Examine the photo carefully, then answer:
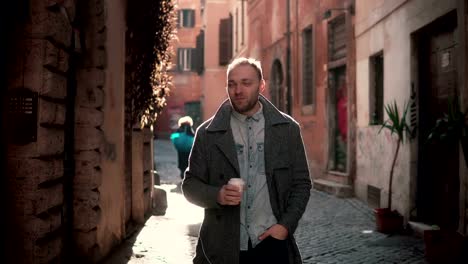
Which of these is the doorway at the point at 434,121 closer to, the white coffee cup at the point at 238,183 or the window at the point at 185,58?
the white coffee cup at the point at 238,183

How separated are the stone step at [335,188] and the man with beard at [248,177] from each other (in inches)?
377

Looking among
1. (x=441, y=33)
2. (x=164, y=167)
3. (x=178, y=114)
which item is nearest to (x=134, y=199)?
(x=441, y=33)

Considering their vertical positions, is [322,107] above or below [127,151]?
above

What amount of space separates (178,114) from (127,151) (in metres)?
34.0

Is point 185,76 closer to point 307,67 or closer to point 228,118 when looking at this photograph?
point 307,67

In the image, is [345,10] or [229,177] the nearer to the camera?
[229,177]

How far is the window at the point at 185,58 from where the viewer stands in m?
42.3

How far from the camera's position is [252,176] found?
3.10 metres

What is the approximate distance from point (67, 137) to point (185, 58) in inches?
1465

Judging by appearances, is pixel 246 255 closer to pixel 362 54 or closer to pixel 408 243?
pixel 408 243

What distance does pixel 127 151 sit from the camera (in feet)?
28.0

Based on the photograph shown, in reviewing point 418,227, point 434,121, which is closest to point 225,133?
point 418,227

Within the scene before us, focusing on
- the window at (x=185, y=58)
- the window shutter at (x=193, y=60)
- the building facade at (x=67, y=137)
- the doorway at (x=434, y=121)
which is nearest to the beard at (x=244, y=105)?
the building facade at (x=67, y=137)

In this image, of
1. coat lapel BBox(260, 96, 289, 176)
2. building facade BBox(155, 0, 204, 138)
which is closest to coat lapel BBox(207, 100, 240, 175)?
coat lapel BBox(260, 96, 289, 176)
